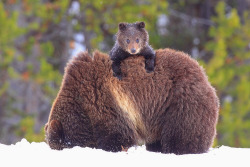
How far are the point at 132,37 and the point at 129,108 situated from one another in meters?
1.02

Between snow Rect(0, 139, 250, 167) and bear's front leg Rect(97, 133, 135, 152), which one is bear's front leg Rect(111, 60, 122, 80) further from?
snow Rect(0, 139, 250, 167)

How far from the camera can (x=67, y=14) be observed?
23.5 metres

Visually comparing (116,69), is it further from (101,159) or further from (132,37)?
(101,159)

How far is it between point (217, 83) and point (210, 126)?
50.9 feet

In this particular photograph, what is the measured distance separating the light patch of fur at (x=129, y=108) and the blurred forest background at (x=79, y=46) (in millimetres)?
12643

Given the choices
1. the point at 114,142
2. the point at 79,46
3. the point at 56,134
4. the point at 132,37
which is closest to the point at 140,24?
the point at 132,37

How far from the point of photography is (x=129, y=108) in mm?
7367

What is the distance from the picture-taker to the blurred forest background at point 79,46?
2152cm

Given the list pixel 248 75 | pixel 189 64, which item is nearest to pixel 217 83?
pixel 248 75

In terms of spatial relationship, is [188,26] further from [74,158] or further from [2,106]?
[74,158]

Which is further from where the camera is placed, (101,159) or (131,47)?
(131,47)

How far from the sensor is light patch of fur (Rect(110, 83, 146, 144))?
727 centimetres

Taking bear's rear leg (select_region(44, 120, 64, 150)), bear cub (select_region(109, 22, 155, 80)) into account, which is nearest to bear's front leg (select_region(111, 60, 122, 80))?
bear cub (select_region(109, 22, 155, 80))

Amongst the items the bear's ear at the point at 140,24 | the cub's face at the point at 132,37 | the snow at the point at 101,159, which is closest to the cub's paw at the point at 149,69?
the cub's face at the point at 132,37
